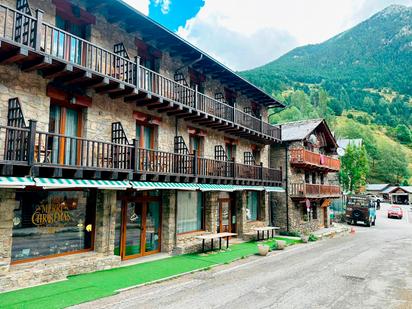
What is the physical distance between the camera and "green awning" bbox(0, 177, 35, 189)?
820 centimetres

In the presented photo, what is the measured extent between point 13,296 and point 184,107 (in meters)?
9.71

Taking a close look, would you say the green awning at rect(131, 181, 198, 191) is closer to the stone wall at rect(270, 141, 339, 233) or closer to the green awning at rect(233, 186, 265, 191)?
the green awning at rect(233, 186, 265, 191)

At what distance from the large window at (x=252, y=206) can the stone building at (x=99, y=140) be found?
3.21m

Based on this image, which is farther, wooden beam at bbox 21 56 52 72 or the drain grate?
the drain grate

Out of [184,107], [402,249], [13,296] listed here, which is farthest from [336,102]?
[13,296]

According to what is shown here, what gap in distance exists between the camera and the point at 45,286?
383 inches

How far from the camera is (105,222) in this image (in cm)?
1257

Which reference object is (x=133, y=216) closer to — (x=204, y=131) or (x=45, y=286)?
(x=45, y=286)

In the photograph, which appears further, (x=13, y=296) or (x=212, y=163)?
(x=212, y=163)

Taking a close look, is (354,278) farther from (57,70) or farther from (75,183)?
(57,70)

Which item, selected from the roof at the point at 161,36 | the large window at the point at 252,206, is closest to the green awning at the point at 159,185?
the roof at the point at 161,36

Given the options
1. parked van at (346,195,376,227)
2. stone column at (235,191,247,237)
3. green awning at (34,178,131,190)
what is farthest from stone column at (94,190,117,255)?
parked van at (346,195,376,227)

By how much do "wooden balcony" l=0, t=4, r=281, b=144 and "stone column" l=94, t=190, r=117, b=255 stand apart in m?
4.11

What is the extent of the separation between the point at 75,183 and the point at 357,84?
16878 centimetres
